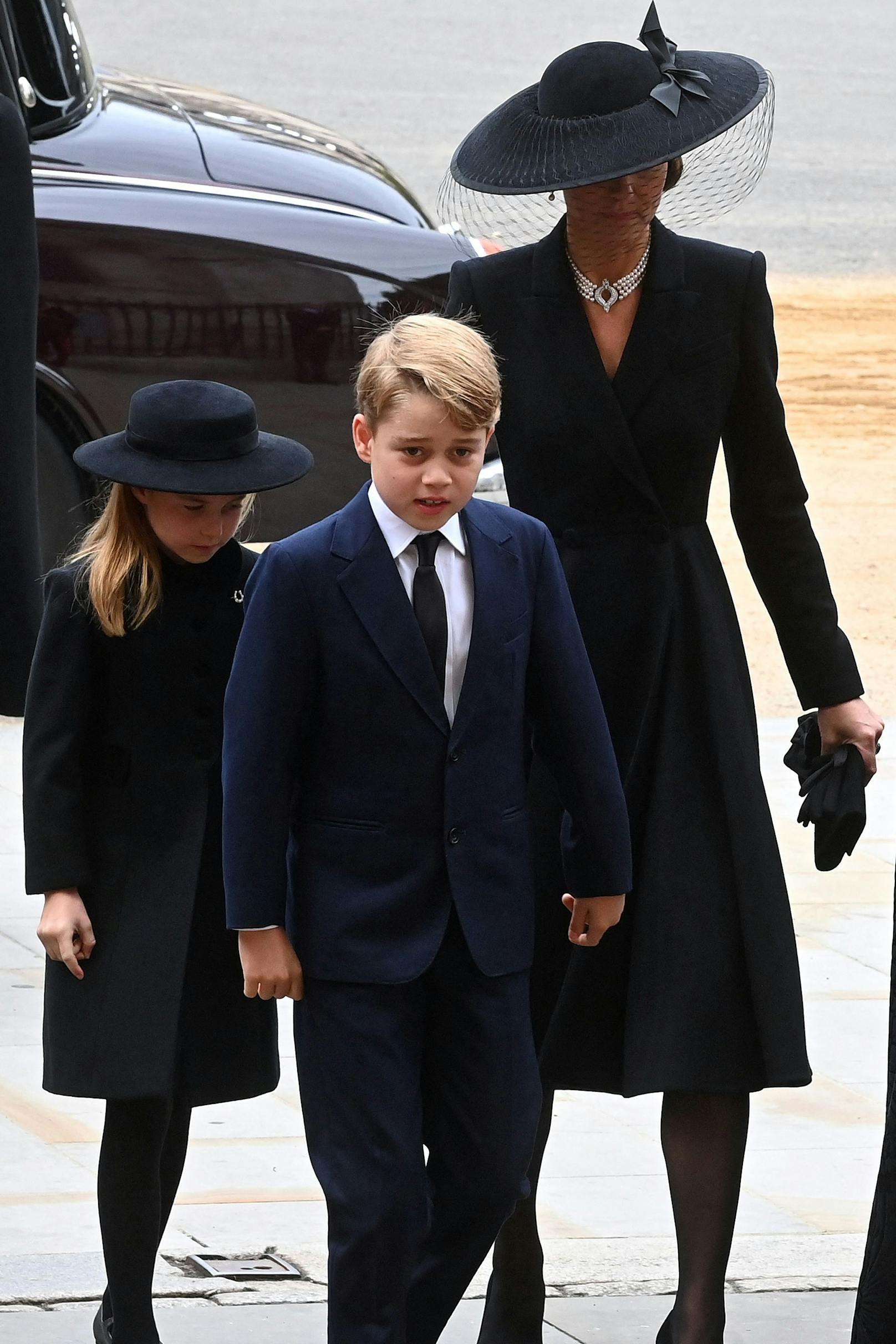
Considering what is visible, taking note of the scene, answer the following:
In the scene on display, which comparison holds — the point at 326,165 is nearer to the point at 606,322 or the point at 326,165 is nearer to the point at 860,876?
the point at 860,876

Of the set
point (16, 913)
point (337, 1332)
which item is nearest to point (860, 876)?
point (16, 913)

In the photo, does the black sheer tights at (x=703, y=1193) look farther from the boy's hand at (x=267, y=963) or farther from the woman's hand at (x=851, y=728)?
the boy's hand at (x=267, y=963)

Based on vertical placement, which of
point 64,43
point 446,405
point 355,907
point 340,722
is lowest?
point 355,907

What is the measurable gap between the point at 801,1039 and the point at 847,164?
25266mm

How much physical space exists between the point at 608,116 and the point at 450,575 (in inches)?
28.9

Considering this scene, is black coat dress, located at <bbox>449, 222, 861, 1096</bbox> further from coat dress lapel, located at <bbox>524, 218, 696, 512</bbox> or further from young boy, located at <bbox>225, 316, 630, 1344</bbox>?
young boy, located at <bbox>225, 316, 630, 1344</bbox>

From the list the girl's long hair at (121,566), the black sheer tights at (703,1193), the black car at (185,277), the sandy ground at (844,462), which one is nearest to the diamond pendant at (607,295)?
the girl's long hair at (121,566)

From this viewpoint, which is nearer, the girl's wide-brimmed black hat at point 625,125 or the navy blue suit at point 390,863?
the navy blue suit at point 390,863

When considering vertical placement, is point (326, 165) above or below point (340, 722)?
above

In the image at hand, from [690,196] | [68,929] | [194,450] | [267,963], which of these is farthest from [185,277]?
[267,963]

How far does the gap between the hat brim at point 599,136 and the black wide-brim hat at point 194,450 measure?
0.47m

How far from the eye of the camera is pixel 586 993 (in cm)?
333

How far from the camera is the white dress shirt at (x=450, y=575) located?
2.96 m

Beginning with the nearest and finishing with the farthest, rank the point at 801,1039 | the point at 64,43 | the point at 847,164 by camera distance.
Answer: the point at 801,1039 < the point at 64,43 < the point at 847,164
